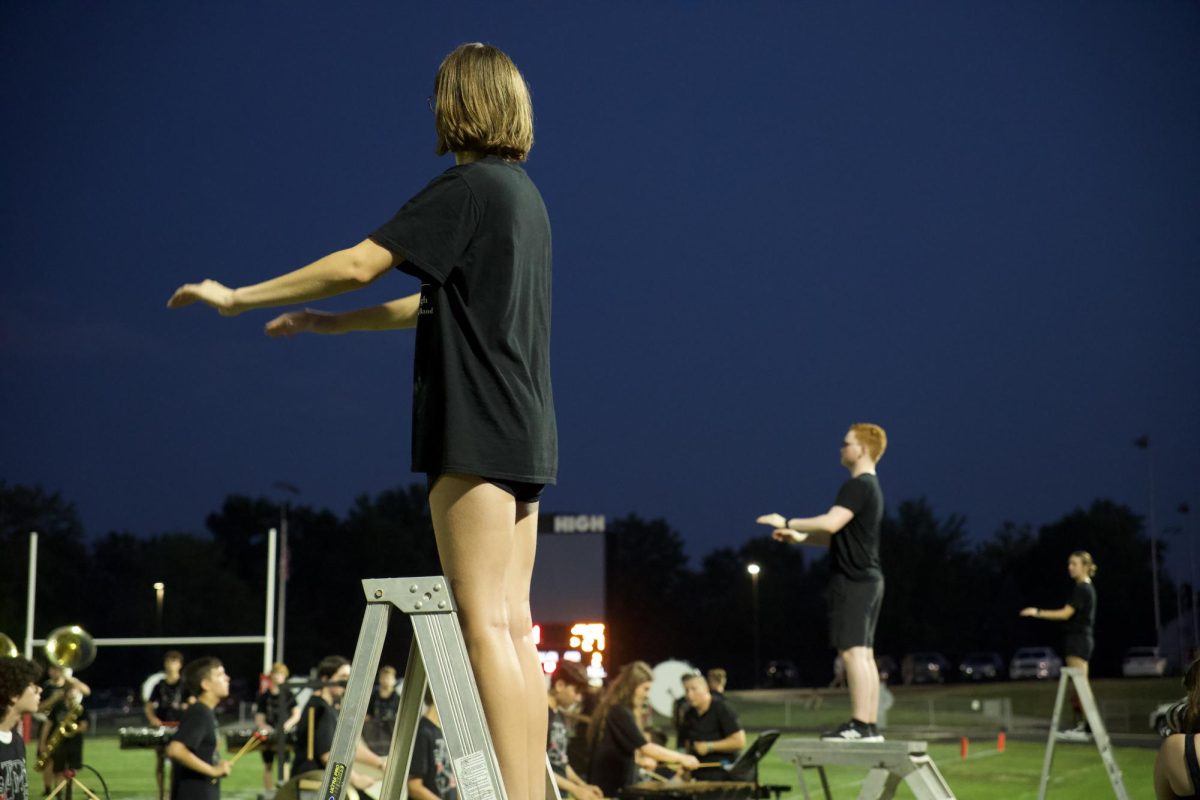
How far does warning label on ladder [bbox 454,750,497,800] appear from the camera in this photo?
116 inches

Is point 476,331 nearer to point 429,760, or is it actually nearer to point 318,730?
point 429,760

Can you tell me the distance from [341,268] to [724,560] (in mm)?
99787

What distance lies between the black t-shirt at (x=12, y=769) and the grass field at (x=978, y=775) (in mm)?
11426

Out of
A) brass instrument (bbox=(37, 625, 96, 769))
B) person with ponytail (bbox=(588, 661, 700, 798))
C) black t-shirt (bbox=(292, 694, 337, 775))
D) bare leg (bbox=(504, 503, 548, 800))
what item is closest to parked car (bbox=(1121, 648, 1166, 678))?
person with ponytail (bbox=(588, 661, 700, 798))

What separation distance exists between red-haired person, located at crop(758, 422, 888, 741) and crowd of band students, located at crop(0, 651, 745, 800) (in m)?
2.48

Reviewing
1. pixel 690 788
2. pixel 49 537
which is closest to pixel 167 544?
pixel 49 537

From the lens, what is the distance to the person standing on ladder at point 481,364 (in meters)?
3.11

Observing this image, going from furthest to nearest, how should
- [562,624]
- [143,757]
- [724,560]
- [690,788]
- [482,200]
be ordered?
[724,560]
[562,624]
[143,757]
[690,788]
[482,200]

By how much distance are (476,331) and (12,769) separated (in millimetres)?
5693

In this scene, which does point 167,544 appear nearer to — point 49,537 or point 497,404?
point 49,537

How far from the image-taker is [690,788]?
438 inches

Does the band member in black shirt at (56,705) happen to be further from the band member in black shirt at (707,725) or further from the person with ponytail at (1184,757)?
the person with ponytail at (1184,757)

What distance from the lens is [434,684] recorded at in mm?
2986

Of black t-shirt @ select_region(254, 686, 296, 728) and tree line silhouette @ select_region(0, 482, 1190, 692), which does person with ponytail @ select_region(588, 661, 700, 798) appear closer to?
black t-shirt @ select_region(254, 686, 296, 728)
